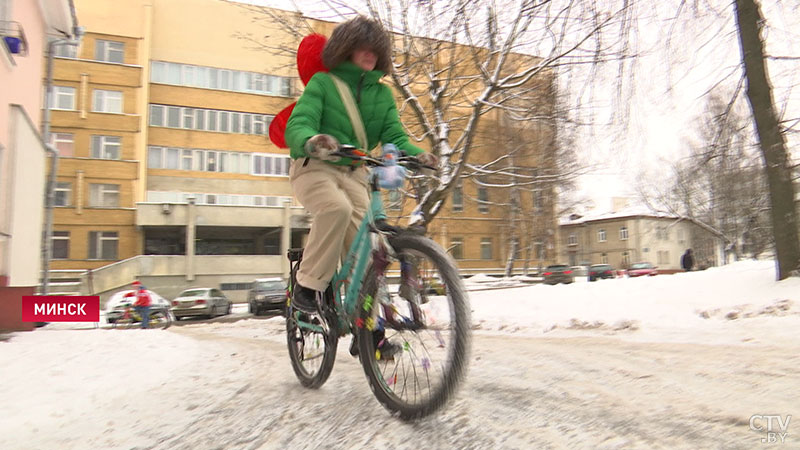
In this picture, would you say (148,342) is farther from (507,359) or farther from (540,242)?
(540,242)

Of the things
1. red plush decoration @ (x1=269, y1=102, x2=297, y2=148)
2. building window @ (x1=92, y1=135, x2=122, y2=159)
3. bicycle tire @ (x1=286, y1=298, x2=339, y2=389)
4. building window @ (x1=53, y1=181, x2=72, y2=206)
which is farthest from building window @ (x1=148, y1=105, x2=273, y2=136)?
bicycle tire @ (x1=286, y1=298, x2=339, y2=389)

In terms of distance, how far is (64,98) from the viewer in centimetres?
2991

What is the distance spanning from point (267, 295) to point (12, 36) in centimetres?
1386

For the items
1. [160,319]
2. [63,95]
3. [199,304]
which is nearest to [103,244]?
[63,95]

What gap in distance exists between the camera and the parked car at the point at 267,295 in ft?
65.8

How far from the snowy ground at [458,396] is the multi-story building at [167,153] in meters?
25.6

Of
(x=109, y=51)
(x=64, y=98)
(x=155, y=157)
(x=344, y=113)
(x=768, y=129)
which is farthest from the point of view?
(x=155, y=157)

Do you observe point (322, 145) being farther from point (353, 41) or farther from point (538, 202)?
point (538, 202)

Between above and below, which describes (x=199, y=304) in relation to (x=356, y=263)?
below

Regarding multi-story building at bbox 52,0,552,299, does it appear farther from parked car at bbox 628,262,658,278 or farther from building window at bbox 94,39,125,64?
parked car at bbox 628,262,658,278

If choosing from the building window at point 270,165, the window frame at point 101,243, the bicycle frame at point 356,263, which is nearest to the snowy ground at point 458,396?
the bicycle frame at point 356,263

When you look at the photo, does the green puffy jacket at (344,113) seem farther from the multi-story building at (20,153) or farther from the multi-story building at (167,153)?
the multi-story building at (167,153)

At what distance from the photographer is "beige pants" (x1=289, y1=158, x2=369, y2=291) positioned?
2.69 metres

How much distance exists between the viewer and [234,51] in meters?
33.8
